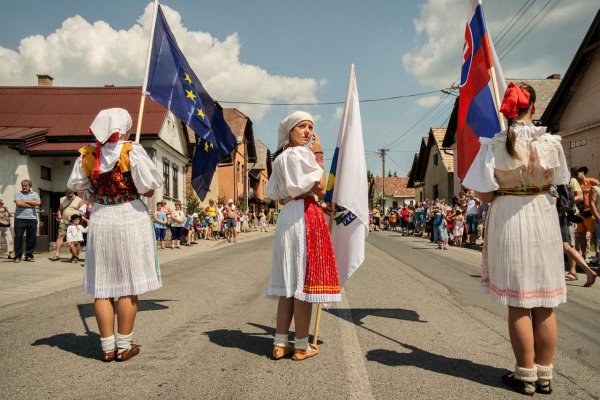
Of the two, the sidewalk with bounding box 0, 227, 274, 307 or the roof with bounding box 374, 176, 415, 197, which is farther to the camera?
the roof with bounding box 374, 176, 415, 197

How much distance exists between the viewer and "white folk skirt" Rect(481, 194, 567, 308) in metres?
3.22

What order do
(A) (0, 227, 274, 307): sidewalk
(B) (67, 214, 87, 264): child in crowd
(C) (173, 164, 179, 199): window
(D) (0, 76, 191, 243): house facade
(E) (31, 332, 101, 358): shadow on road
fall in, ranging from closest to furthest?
(E) (31, 332, 101, 358): shadow on road, (A) (0, 227, 274, 307): sidewalk, (B) (67, 214, 87, 264): child in crowd, (D) (0, 76, 191, 243): house facade, (C) (173, 164, 179, 199): window

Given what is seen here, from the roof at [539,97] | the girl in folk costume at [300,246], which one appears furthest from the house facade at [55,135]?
the roof at [539,97]

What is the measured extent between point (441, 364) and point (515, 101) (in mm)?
2003

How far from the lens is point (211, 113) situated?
6.89 meters

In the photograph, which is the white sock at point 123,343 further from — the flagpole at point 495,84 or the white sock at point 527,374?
the flagpole at point 495,84

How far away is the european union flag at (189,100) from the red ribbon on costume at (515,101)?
153 inches

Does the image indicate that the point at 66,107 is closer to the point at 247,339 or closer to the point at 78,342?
the point at 78,342

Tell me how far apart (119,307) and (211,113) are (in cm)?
366

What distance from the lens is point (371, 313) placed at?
5711mm

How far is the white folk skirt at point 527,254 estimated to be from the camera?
3.22 metres

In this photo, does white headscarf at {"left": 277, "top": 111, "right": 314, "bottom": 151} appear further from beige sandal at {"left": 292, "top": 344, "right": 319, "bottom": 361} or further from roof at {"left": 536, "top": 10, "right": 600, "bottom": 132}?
roof at {"left": 536, "top": 10, "right": 600, "bottom": 132}

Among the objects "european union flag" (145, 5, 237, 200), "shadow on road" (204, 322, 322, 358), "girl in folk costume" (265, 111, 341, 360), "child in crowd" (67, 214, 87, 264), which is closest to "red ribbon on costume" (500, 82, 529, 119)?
"girl in folk costume" (265, 111, 341, 360)

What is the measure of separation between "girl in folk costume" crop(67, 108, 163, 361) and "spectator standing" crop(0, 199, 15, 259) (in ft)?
31.4
